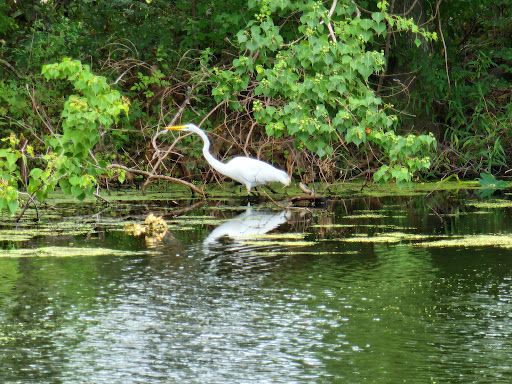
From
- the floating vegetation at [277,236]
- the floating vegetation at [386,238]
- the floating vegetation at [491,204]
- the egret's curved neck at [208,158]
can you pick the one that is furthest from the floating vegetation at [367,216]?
the egret's curved neck at [208,158]

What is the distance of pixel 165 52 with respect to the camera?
15719 mm

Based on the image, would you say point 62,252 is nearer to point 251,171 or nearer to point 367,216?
point 367,216

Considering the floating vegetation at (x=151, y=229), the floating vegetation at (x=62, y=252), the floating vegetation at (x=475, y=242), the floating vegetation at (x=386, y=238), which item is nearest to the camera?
the floating vegetation at (x=62, y=252)

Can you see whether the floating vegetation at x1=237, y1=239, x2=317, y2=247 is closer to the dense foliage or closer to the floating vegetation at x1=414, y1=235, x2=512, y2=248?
the floating vegetation at x1=414, y1=235, x2=512, y2=248

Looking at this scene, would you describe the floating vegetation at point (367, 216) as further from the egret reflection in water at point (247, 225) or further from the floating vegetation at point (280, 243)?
the floating vegetation at point (280, 243)

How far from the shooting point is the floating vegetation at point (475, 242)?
9.14 meters

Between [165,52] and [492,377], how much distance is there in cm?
1154

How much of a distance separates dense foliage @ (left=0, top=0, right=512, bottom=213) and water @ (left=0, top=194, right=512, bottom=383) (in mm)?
2546

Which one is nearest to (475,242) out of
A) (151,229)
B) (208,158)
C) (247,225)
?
(247,225)

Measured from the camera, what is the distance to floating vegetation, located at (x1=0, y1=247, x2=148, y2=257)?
857 cm

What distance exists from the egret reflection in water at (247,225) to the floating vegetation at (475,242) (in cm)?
172

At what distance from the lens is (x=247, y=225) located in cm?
1067

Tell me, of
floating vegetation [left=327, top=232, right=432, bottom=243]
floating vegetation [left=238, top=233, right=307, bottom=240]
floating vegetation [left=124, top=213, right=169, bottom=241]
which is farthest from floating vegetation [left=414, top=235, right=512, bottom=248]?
floating vegetation [left=124, top=213, right=169, bottom=241]

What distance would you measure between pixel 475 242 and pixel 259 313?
11.9 ft
